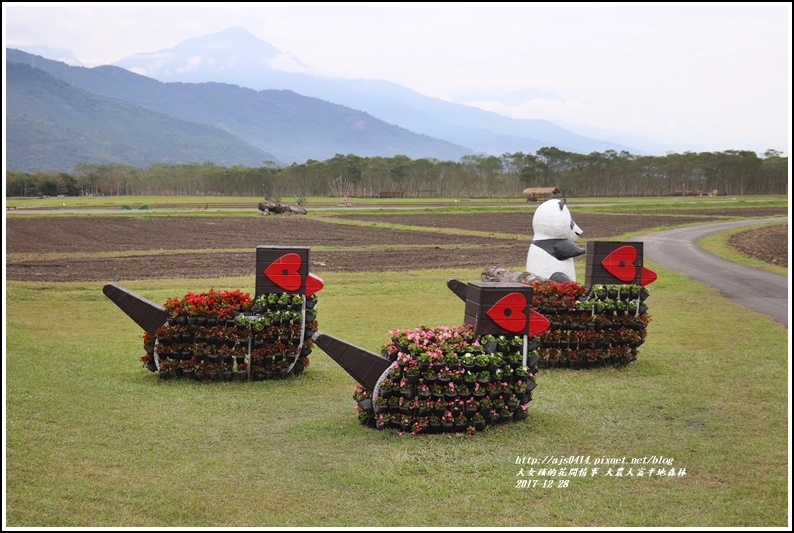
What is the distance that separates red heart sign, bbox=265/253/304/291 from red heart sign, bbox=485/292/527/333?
142 inches

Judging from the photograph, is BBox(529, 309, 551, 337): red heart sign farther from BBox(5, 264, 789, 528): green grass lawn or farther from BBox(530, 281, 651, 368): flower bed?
BBox(530, 281, 651, 368): flower bed

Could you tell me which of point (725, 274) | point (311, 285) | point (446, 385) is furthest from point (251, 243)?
point (446, 385)

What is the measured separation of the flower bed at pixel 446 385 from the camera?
8055 millimetres

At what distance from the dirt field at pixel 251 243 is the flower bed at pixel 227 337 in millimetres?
14247

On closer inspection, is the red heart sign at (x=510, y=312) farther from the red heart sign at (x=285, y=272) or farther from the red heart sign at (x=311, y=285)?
the red heart sign at (x=285, y=272)

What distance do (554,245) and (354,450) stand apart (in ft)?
25.4

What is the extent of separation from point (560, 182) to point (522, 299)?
125686mm

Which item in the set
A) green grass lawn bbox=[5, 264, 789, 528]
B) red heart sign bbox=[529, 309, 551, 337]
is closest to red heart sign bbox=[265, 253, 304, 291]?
green grass lawn bbox=[5, 264, 789, 528]

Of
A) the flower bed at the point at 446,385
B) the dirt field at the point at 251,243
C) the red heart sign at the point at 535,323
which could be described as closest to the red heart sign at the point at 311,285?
the flower bed at the point at 446,385

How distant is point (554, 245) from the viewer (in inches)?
557

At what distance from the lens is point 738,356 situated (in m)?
13.0

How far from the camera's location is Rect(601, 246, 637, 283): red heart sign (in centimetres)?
1246

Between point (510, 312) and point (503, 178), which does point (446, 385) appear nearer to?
point (510, 312)

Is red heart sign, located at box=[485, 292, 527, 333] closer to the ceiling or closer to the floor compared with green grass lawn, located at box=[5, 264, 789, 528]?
closer to the ceiling
